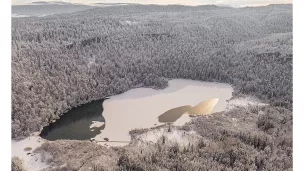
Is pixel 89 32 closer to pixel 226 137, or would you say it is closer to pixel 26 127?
pixel 26 127

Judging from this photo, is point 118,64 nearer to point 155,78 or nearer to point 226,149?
point 155,78

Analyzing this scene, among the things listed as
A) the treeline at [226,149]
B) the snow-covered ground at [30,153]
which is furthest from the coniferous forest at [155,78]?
the snow-covered ground at [30,153]

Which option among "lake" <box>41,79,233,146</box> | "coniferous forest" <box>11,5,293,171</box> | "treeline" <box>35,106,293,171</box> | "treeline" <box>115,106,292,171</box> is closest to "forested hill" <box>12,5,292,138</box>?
"coniferous forest" <box>11,5,293,171</box>

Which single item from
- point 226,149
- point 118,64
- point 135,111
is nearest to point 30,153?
point 135,111

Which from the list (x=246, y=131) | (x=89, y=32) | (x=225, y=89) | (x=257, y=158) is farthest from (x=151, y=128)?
(x=89, y=32)

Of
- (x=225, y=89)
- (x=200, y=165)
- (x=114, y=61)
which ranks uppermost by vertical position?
(x=114, y=61)

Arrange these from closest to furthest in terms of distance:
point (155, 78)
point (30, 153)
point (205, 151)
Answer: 1. point (205, 151)
2. point (30, 153)
3. point (155, 78)

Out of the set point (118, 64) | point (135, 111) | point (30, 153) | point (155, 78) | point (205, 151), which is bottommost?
point (30, 153)

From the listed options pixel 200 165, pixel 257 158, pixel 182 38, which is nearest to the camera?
pixel 200 165
